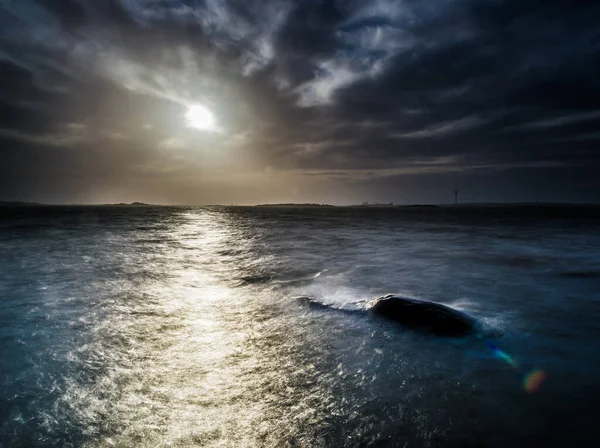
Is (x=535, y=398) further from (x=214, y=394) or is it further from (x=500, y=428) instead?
(x=214, y=394)

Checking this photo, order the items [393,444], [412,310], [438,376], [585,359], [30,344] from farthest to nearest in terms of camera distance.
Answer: [412,310] < [30,344] < [585,359] < [438,376] < [393,444]

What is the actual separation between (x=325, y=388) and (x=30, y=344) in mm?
7800

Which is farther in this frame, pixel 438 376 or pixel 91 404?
pixel 438 376

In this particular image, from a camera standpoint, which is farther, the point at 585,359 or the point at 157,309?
the point at 157,309

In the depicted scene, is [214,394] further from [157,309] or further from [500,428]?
[157,309]

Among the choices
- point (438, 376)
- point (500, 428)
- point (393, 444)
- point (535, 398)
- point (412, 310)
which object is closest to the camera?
point (393, 444)

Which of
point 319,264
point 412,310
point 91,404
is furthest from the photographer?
point 319,264

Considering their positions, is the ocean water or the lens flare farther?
the lens flare

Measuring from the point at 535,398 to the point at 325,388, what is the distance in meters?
3.96

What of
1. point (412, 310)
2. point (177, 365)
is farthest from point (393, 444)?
point (412, 310)

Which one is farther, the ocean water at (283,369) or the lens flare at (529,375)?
the lens flare at (529,375)

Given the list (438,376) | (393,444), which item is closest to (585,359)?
(438,376)

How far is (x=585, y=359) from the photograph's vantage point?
782 cm

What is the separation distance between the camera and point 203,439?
15.8ft
